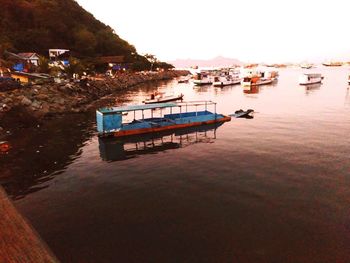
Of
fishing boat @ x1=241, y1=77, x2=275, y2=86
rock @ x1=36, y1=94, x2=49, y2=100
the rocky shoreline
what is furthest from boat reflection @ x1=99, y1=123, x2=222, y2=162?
fishing boat @ x1=241, y1=77, x2=275, y2=86

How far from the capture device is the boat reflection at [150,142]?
3072 centimetres

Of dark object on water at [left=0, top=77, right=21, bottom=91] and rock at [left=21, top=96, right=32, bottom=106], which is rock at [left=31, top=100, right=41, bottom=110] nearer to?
rock at [left=21, top=96, right=32, bottom=106]

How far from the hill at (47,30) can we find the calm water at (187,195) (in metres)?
107

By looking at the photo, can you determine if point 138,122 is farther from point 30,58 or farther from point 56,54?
point 56,54

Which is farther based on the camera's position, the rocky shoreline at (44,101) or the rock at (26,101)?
the rock at (26,101)

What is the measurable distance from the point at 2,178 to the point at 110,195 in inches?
449

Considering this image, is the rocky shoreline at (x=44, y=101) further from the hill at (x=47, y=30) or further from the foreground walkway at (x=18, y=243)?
the hill at (x=47, y=30)

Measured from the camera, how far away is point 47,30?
137 metres

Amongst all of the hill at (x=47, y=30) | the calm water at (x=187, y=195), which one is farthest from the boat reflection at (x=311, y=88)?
the hill at (x=47, y=30)

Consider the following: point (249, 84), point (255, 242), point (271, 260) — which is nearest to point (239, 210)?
point (255, 242)

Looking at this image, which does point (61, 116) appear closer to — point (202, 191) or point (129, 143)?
point (129, 143)

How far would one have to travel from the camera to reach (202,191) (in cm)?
2106

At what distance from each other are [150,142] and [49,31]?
446 feet

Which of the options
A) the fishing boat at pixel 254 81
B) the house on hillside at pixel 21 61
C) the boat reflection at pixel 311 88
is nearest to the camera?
the house on hillside at pixel 21 61
